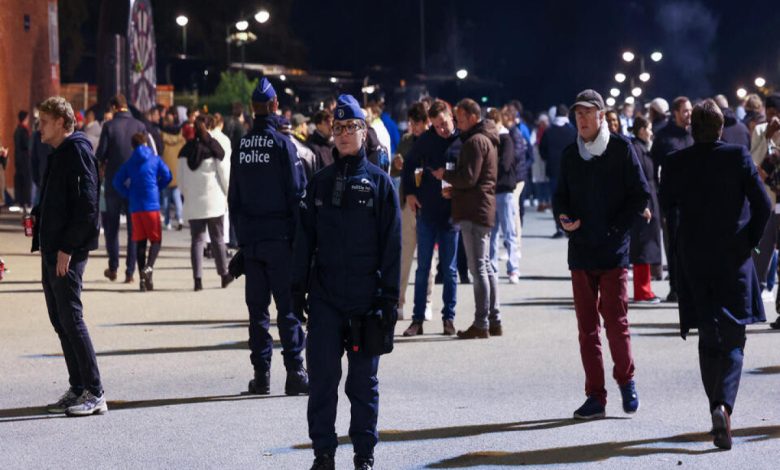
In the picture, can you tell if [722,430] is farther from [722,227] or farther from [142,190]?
[142,190]

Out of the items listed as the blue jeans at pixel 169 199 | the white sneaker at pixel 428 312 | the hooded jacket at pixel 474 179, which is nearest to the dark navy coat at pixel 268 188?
the hooded jacket at pixel 474 179

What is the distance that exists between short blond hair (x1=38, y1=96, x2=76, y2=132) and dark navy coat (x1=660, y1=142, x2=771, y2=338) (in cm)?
368

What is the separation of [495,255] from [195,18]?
192 ft

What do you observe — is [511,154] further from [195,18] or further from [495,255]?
[195,18]

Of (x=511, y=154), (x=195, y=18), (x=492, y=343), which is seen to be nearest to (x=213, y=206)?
(x=511, y=154)

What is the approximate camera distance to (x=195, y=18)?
72750mm

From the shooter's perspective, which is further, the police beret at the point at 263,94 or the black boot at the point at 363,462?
the police beret at the point at 263,94

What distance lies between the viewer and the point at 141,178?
58.2 ft

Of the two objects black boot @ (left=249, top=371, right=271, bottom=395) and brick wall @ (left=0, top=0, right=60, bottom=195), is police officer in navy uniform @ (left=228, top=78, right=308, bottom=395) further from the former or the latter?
brick wall @ (left=0, top=0, right=60, bottom=195)

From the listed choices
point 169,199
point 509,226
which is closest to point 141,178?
point 509,226

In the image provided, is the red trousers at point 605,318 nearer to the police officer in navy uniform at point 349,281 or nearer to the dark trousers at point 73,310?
the police officer in navy uniform at point 349,281

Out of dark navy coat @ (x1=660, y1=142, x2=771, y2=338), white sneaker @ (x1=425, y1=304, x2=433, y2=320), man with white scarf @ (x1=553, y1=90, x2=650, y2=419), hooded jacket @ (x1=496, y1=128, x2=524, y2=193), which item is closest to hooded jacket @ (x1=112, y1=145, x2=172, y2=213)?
→ hooded jacket @ (x1=496, y1=128, x2=524, y2=193)

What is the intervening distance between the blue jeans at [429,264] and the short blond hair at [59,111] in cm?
452

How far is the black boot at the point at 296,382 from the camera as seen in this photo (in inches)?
409
